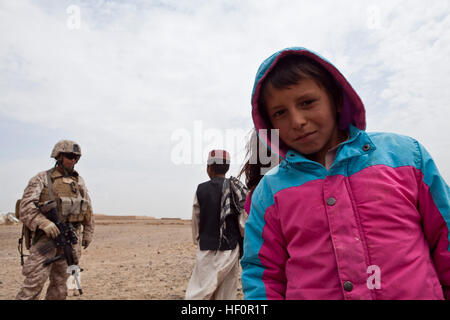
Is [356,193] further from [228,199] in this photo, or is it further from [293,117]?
[228,199]

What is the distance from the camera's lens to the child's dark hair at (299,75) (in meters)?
1.43

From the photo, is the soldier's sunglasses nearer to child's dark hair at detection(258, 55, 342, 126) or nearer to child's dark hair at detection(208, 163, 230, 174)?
child's dark hair at detection(208, 163, 230, 174)

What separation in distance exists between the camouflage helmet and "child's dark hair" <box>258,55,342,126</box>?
13.6 feet

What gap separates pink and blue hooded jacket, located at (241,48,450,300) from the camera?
1.15m

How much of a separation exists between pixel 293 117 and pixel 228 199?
10.2 feet

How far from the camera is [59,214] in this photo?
4.92m

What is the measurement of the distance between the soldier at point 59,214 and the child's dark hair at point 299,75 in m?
4.11

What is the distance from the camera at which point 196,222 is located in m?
4.63

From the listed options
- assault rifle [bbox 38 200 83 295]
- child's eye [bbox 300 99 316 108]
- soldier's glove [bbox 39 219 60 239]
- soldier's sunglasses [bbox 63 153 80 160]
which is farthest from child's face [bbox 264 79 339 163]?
soldier's sunglasses [bbox 63 153 80 160]

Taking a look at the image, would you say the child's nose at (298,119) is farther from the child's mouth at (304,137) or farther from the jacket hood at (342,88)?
the jacket hood at (342,88)

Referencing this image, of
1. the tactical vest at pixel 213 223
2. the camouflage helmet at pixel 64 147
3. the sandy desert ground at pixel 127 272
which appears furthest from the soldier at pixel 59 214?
the tactical vest at pixel 213 223

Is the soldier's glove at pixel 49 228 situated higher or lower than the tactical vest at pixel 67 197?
lower

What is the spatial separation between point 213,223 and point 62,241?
2.12 m
